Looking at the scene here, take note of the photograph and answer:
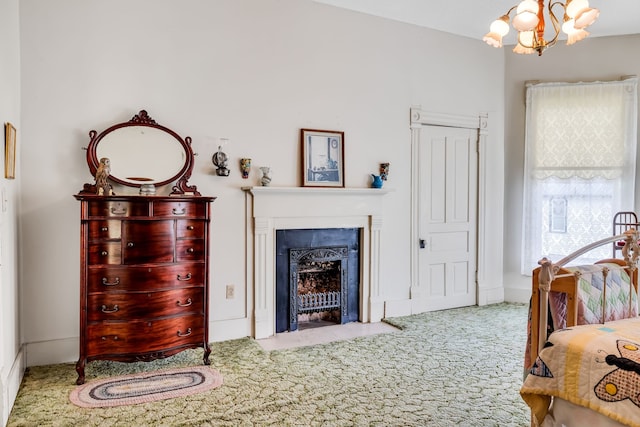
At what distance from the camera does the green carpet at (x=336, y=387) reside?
7.78 feet

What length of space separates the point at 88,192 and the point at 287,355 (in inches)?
74.1

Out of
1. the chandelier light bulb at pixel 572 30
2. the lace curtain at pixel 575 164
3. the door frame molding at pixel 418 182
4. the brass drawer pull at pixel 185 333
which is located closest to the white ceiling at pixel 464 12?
the lace curtain at pixel 575 164

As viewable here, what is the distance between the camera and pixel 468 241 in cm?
486

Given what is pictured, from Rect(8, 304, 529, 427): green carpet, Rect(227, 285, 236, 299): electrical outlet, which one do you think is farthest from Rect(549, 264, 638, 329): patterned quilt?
Rect(227, 285, 236, 299): electrical outlet

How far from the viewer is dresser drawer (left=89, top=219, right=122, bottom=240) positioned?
9.09 ft

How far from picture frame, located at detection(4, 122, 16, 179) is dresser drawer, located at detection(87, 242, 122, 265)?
0.63m

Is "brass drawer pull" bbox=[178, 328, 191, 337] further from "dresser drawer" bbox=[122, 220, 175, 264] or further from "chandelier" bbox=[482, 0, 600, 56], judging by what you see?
"chandelier" bbox=[482, 0, 600, 56]

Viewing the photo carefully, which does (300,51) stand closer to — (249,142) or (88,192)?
(249,142)

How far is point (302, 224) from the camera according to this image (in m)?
3.95

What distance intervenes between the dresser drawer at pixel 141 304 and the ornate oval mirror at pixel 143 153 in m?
0.86

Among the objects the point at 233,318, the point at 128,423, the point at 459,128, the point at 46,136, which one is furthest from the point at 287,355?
the point at 459,128

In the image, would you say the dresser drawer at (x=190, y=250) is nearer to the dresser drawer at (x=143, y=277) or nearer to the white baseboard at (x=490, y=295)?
the dresser drawer at (x=143, y=277)

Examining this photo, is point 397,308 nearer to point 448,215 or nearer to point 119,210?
point 448,215

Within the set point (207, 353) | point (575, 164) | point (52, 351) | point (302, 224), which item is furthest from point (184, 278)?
point (575, 164)
